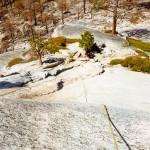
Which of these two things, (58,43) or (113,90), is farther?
(58,43)

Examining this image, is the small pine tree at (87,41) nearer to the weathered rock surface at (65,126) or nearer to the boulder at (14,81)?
the boulder at (14,81)

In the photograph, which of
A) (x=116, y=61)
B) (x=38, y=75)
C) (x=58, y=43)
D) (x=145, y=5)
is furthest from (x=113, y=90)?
(x=145, y=5)

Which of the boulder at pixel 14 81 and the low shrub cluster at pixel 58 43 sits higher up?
the low shrub cluster at pixel 58 43

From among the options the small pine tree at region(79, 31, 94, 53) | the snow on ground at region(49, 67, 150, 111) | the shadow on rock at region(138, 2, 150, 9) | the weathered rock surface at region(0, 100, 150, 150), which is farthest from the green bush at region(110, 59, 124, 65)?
the shadow on rock at region(138, 2, 150, 9)

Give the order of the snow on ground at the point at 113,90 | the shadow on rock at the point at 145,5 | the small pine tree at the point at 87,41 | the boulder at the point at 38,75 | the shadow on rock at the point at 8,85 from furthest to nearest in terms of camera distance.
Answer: the shadow on rock at the point at 145,5, the small pine tree at the point at 87,41, the boulder at the point at 38,75, the shadow on rock at the point at 8,85, the snow on ground at the point at 113,90

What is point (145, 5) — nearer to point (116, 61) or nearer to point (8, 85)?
point (116, 61)

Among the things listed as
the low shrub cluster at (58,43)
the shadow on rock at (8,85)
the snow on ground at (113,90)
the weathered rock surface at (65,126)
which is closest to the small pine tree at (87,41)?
the low shrub cluster at (58,43)

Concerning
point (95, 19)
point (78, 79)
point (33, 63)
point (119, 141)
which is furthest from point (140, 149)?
point (95, 19)

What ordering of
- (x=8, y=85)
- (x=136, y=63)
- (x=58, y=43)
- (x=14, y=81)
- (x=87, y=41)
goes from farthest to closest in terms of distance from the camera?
1. (x=58, y=43)
2. (x=87, y=41)
3. (x=136, y=63)
4. (x=14, y=81)
5. (x=8, y=85)

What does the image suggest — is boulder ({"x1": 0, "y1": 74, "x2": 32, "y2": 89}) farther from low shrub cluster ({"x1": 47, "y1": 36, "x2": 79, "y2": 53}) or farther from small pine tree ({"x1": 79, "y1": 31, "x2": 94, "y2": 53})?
low shrub cluster ({"x1": 47, "y1": 36, "x2": 79, "y2": 53})

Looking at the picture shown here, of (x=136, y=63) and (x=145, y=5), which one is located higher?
(x=145, y=5)
